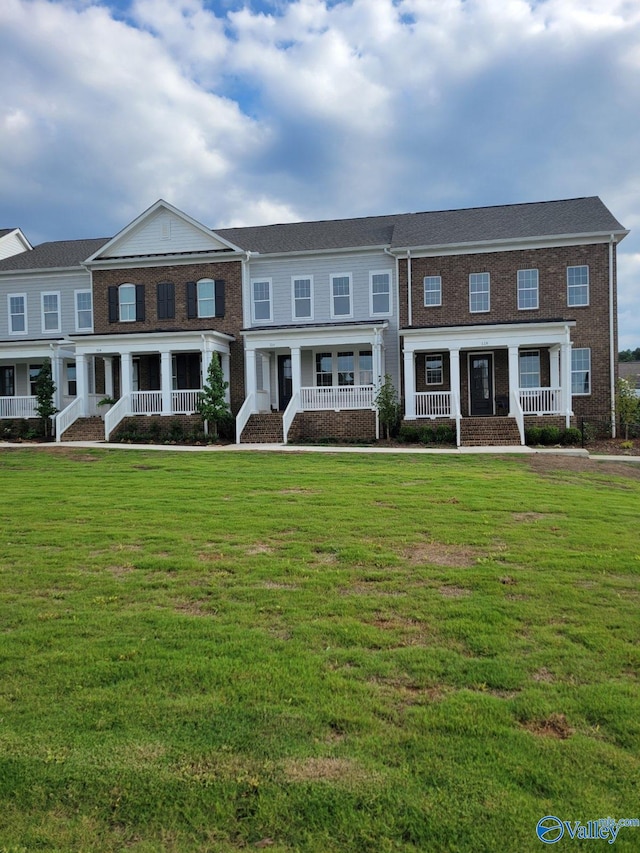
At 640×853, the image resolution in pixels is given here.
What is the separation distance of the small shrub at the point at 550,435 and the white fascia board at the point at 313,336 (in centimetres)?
717

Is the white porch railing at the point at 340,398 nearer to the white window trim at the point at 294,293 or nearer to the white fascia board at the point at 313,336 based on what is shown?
the white fascia board at the point at 313,336

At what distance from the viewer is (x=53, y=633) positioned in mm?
4992

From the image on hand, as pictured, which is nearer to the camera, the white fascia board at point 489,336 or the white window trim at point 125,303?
the white fascia board at point 489,336

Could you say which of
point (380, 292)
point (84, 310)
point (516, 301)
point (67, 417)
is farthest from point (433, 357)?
point (84, 310)

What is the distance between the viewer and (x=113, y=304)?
1109 inches

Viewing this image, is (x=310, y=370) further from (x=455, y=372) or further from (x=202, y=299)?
(x=455, y=372)

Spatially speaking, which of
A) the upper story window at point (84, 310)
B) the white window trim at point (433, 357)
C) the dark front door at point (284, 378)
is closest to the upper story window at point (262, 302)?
the dark front door at point (284, 378)

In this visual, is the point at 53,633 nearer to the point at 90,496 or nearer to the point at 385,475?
the point at 90,496

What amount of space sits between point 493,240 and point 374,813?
81.5ft

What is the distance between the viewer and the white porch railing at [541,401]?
2267 centimetres

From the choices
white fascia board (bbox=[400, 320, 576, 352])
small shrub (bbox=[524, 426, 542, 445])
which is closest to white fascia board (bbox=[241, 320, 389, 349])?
white fascia board (bbox=[400, 320, 576, 352])

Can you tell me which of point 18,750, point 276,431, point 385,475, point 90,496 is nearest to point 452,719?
point 18,750

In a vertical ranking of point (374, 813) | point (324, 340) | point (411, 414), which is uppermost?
point (324, 340)

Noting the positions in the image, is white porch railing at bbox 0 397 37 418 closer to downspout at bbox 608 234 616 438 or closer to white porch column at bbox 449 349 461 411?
white porch column at bbox 449 349 461 411
